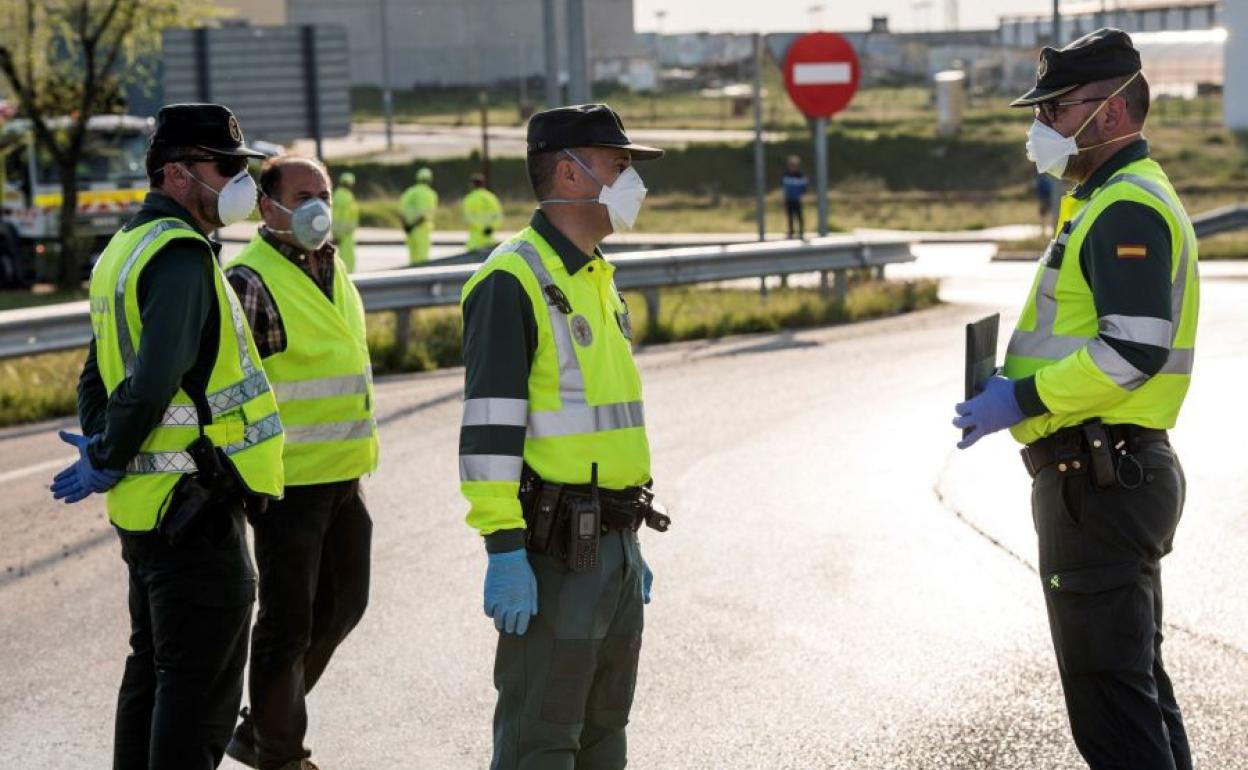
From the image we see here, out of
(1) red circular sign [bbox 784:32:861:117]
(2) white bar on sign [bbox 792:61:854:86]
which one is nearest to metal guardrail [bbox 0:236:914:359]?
(1) red circular sign [bbox 784:32:861:117]

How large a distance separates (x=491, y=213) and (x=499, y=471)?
71.1 feet

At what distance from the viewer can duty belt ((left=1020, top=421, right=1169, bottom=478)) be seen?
16.2ft

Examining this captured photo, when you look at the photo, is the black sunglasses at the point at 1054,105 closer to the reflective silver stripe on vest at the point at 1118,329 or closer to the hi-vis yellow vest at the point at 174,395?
the reflective silver stripe on vest at the point at 1118,329

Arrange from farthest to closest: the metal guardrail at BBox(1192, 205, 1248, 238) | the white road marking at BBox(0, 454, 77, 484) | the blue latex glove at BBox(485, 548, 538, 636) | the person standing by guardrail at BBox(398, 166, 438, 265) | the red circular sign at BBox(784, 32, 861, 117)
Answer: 1. the metal guardrail at BBox(1192, 205, 1248, 238)
2. the person standing by guardrail at BBox(398, 166, 438, 265)
3. the red circular sign at BBox(784, 32, 861, 117)
4. the white road marking at BBox(0, 454, 77, 484)
5. the blue latex glove at BBox(485, 548, 538, 636)

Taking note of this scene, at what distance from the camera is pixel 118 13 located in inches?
1143

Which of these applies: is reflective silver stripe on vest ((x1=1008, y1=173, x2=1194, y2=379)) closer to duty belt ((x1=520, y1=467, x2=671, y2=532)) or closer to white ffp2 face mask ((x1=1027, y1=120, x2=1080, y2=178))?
white ffp2 face mask ((x1=1027, y1=120, x2=1080, y2=178))

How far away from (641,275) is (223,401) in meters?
12.4

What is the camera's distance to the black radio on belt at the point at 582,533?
4.61 meters

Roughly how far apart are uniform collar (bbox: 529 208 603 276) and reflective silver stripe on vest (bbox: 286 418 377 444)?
1.45 meters

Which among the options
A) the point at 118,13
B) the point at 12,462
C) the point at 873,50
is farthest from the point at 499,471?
the point at 873,50

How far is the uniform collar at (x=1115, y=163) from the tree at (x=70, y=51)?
25279 mm

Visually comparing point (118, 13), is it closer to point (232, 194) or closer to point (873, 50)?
point (232, 194)

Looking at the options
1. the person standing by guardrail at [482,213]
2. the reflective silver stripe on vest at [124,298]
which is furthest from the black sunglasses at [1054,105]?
the person standing by guardrail at [482,213]

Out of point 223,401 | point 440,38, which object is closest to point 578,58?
point 223,401
